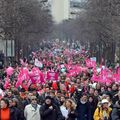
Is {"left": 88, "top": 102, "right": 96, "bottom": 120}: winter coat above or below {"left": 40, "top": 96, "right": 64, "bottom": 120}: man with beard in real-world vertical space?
below

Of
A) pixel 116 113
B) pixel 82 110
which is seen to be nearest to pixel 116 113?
pixel 116 113

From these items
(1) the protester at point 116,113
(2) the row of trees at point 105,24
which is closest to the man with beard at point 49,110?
(1) the protester at point 116,113

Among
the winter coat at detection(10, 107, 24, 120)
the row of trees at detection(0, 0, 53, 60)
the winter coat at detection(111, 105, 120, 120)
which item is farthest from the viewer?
the row of trees at detection(0, 0, 53, 60)

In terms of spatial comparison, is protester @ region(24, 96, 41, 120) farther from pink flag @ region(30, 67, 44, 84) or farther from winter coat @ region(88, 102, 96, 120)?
pink flag @ region(30, 67, 44, 84)

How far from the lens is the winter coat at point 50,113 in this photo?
576 inches

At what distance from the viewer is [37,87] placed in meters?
21.4

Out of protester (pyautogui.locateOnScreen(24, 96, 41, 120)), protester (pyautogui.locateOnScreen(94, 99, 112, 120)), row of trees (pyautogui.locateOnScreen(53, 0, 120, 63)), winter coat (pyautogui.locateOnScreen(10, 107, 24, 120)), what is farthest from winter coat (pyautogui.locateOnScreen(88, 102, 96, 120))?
row of trees (pyautogui.locateOnScreen(53, 0, 120, 63))

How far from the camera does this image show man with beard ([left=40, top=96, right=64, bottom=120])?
1463cm

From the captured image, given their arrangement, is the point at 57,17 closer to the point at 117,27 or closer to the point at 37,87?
the point at 117,27

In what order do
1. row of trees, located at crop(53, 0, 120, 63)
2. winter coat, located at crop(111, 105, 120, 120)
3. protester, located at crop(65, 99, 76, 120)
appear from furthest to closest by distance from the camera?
row of trees, located at crop(53, 0, 120, 63), protester, located at crop(65, 99, 76, 120), winter coat, located at crop(111, 105, 120, 120)

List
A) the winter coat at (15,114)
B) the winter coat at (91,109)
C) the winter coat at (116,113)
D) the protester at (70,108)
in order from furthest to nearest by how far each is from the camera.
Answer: the winter coat at (91,109) < the protester at (70,108) < the winter coat at (15,114) < the winter coat at (116,113)

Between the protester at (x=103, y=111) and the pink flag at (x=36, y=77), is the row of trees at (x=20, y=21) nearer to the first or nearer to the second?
the pink flag at (x=36, y=77)

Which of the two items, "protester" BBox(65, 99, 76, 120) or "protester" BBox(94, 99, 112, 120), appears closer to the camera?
Answer: "protester" BBox(94, 99, 112, 120)

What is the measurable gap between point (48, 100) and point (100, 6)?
35.5 m
